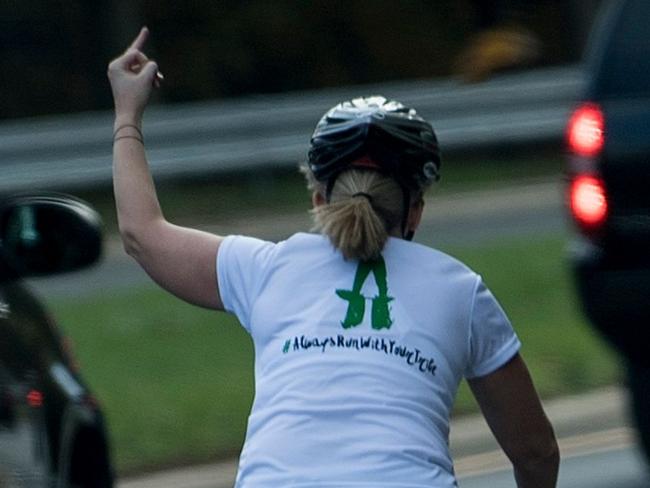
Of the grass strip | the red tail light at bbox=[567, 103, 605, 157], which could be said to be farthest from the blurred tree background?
the red tail light at bbox=[567, 103, 605, 157]

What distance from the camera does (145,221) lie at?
3.83 m

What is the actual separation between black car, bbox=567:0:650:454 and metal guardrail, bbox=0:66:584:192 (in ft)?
30.1

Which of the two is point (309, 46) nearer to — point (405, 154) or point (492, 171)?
point (492, 171)

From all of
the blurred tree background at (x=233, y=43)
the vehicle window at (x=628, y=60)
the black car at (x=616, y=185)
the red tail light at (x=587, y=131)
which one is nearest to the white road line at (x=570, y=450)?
the black car at (x=616, y=185)

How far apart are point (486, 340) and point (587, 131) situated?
11.6 feet

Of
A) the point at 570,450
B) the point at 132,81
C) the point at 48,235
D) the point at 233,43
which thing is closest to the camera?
the point at 132,81

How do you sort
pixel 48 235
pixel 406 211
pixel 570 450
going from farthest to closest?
pixel 570 450 → pixel 48 235 → pixel 406 211

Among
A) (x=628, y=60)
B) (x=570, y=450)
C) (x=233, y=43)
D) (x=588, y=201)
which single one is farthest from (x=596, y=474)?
(x=233, y=43)

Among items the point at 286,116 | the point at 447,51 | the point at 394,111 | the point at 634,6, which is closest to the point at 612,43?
the point at 634,6

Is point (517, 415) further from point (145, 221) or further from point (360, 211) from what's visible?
point (145, 221)

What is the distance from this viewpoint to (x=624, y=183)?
22.6ft

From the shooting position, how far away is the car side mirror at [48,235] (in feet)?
16.8

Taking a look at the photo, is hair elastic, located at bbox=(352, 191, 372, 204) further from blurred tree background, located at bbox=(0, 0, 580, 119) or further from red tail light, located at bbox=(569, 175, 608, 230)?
blurred tree background, located at bbox=(0, 0, 580, 119)

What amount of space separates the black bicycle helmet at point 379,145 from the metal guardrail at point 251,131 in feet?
41.7
